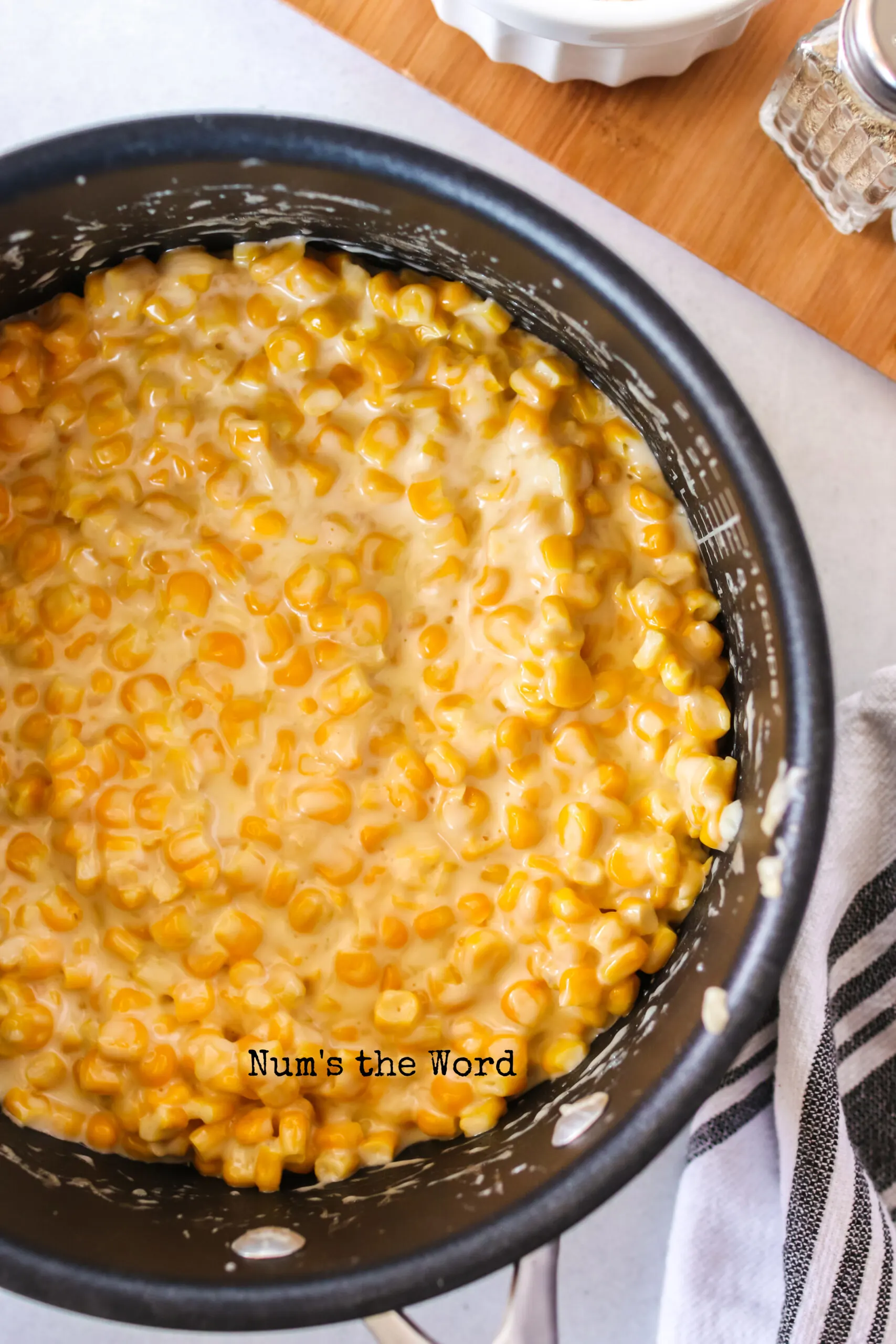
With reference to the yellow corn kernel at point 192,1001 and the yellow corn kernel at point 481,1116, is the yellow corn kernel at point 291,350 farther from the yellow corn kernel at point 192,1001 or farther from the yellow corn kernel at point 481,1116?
the yellow corn kernel at point 481,1116

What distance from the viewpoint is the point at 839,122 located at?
1.22m

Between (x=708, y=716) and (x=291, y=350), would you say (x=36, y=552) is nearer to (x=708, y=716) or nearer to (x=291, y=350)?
A: (x=291, y=350)

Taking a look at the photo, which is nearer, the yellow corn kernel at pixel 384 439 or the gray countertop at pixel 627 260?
the yellow corn kernel at pixel 384 439

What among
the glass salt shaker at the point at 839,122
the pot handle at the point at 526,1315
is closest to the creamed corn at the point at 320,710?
the pot handle at the point at 526,1315

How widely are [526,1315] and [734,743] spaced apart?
555 mm

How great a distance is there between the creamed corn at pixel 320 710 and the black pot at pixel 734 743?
1.3 inches

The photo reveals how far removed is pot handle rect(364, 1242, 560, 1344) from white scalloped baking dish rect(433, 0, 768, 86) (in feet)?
3.56

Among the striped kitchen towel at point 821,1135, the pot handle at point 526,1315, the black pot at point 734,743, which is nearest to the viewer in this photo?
the black pot at point 734,743

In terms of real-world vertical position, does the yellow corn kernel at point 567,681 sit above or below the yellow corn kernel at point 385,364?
below

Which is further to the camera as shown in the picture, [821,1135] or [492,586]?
[821,1135]

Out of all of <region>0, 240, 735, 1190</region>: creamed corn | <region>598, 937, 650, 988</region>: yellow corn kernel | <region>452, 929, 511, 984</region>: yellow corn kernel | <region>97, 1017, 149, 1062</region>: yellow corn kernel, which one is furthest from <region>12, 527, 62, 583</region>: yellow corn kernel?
<region>598, 937, 650, 988</region>: yellow corn kernel

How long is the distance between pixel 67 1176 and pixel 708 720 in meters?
0.73

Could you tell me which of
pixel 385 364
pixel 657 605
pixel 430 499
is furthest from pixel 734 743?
pixel 385 364

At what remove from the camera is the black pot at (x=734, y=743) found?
36.1 inches
